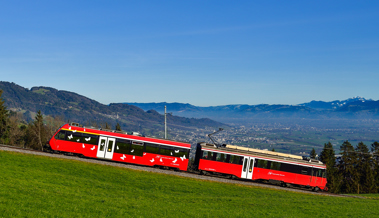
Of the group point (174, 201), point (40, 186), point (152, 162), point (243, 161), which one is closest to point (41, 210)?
point (40, 186)

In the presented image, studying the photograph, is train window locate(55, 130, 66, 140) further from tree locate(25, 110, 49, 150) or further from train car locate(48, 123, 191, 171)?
tree locate(25, 110, 49, 150)

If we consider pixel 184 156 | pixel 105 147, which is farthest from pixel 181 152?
pixel 105 147

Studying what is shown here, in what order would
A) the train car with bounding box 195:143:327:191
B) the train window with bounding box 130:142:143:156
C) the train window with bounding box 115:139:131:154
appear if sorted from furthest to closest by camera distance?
1. the train car with bounding box 195:143:327:191
2. the train window with bounding box 130:142:143:156
3. the train window with bounding box 115:139:131:154

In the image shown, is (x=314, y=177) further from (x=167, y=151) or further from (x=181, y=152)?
(x=167, y=151)

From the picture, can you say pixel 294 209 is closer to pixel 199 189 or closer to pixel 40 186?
pixel 199 189

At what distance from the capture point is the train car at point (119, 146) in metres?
38.0

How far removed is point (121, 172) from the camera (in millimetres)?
32656

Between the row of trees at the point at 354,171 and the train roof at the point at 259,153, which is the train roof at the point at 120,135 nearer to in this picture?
the train roof at the point at 259,153

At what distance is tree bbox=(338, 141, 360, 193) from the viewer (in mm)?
67438

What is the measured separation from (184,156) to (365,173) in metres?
47.5

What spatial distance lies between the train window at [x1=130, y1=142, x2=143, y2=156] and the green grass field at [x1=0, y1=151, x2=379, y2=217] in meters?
4.58

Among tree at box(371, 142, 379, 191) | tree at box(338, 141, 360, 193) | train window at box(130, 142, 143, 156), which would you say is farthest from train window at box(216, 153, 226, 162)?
tree at box(371, 142, 379, 191)

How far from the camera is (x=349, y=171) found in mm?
68562

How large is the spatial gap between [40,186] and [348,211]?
2213cm
